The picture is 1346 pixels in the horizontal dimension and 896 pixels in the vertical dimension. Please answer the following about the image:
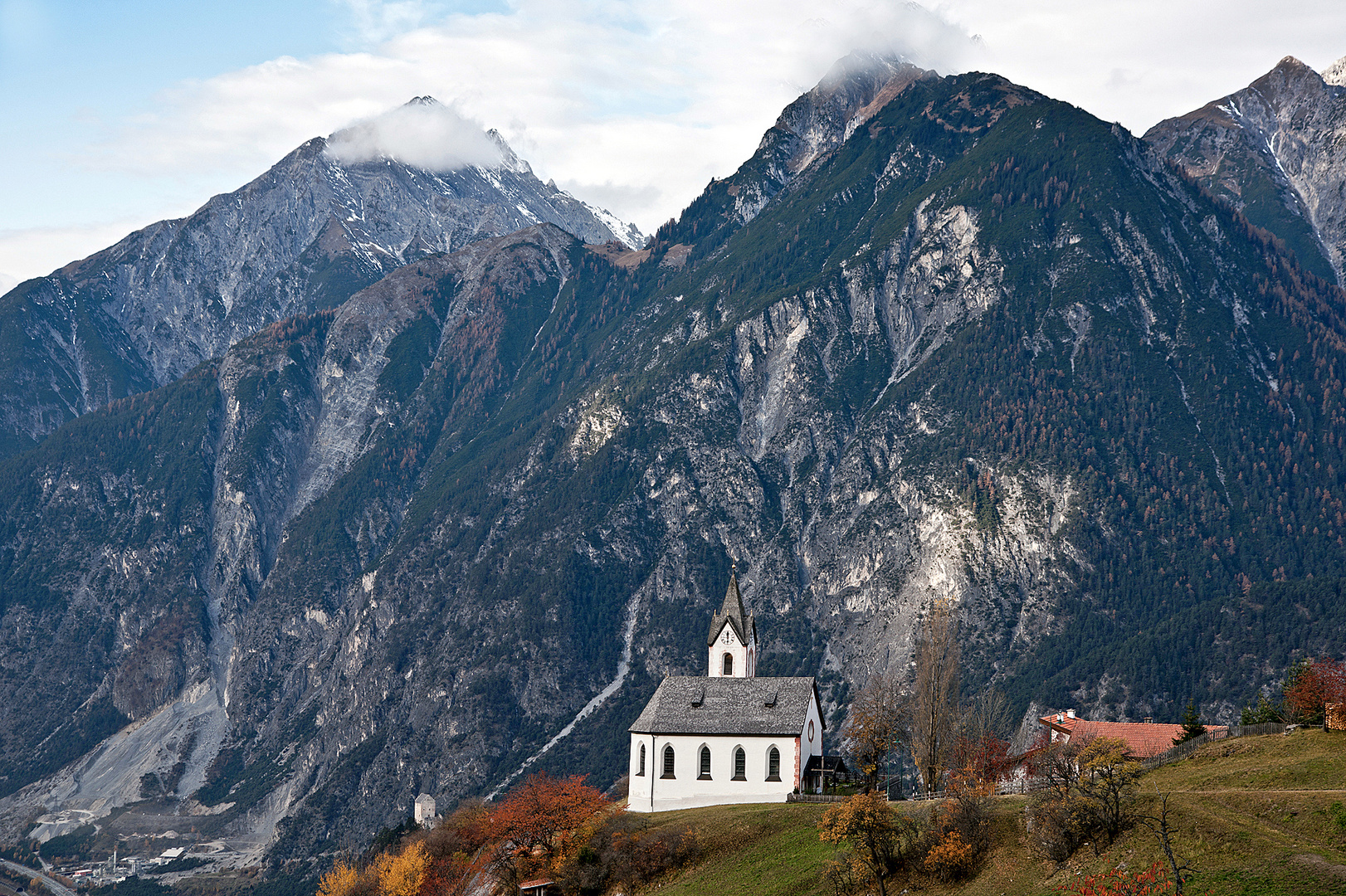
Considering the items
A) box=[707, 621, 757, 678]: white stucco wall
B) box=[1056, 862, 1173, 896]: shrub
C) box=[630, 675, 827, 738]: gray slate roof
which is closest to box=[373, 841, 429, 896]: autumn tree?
box=[630, 675, 827, 738]: gray slate roof

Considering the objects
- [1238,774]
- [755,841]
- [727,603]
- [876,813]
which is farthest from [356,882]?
[1238,774]

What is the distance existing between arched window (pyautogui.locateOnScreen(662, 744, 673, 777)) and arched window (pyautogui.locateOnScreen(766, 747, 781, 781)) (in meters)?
9.64

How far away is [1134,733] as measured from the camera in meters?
134

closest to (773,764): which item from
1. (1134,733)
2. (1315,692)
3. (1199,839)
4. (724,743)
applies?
(724,743)

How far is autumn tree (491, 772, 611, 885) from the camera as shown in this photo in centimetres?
10881

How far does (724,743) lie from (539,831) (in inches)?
854

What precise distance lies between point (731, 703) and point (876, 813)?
146 feet

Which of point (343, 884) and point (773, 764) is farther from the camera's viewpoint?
point (343, 884)

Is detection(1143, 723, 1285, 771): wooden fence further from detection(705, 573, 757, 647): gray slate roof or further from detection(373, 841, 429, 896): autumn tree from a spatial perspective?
detection(373, 841, 429, 896): autumn tree

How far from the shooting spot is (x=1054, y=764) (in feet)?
265

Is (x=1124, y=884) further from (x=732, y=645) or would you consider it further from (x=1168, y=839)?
(x=732, y=645)

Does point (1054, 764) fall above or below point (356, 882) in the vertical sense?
above

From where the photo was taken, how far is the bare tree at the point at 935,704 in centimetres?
12531

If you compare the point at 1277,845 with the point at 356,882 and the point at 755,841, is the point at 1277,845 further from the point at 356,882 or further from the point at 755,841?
the point at 356,882
